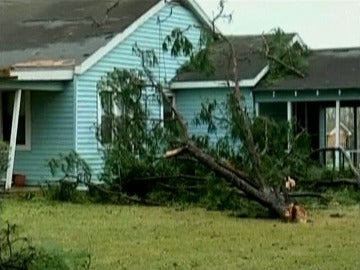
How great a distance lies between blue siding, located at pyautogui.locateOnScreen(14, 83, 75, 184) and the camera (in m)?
22.5

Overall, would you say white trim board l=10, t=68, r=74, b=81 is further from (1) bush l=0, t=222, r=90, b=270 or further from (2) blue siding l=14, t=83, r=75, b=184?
(1) bush l=0, t=222, r=90, b=270

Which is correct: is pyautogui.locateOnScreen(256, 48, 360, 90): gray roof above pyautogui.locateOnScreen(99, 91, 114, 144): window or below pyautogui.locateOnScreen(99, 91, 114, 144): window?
above

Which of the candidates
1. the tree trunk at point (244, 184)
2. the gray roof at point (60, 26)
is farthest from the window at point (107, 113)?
the tree trunk at point (244, 184)

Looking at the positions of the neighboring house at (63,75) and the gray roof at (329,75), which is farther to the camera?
the gray roof at (329,75)

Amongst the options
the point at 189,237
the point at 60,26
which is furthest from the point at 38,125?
the point at 189,237

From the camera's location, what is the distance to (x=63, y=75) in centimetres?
2177

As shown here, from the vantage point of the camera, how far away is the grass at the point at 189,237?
9.73m

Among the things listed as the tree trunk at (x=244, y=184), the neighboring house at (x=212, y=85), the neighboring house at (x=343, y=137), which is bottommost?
the tree trunk at (x=244, y=184)

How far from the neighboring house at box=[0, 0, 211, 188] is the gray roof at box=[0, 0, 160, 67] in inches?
1.0

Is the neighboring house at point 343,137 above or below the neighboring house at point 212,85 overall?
below

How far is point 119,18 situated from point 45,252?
19.1 metres

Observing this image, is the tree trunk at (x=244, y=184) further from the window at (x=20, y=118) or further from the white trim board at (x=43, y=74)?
the window at (x=20, y=118)

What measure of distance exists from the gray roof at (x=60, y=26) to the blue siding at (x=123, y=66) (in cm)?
49

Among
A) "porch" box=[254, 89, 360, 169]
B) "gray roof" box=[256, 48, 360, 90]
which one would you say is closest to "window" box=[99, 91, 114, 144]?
"porch" box=[254, 89, 360, 169]
